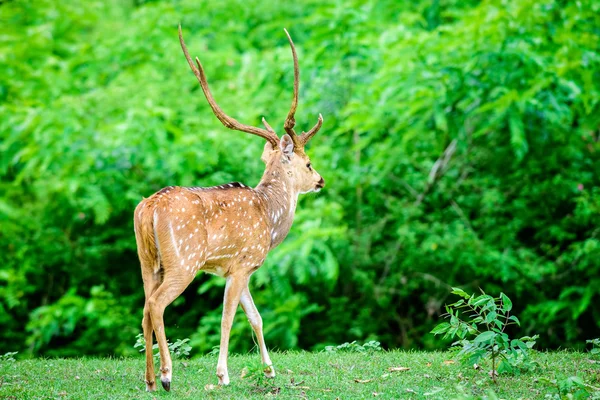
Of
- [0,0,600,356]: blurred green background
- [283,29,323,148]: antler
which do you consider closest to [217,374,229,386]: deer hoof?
[283,29,323,148]: antler

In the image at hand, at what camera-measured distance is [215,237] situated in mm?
6543

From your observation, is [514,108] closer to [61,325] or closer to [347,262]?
[347,262]

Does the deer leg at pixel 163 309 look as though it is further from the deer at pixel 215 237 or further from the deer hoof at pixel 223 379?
the deer hoof at pixel 223 379

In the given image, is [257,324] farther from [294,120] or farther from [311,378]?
[294,120]

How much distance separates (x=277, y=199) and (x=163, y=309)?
6.28ft

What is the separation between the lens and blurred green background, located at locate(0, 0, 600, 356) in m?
11.9

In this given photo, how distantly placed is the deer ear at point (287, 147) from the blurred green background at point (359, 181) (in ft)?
12.1

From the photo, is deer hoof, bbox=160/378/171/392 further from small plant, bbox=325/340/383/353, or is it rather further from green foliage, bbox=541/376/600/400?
green foliage, bbox=541/376/600/400

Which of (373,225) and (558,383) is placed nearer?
(558,383)

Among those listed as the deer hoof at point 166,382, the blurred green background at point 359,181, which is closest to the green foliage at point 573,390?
the deer hoof at point 166,382

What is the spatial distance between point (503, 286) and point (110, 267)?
22.0ft

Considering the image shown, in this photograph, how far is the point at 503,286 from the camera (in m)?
12.8

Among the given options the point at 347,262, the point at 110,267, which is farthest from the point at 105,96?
the point at 347,262

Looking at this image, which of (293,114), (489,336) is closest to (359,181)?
(293,114)
